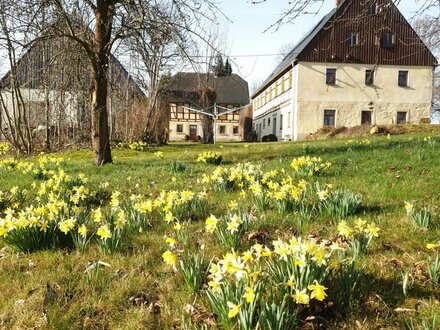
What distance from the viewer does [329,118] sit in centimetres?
3250

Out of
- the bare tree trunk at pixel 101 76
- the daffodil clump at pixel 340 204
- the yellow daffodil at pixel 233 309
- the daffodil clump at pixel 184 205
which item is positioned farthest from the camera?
the bare tree trunk at pixel 101 76

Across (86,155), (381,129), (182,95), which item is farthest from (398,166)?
(182,95)

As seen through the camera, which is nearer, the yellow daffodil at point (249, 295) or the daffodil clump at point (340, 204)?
the yellow daffodil at point (249, 295)

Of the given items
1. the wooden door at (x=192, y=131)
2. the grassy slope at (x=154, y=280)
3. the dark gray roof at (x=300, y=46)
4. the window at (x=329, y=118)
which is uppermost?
the dark gray roof at (x=300, y=46)

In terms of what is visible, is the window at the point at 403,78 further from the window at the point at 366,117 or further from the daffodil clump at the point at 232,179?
the daffodil clump at the point at 232,179

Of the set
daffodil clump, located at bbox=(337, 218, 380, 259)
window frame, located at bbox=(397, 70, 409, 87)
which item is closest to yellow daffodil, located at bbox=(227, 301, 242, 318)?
daffodil clump, located at bbox=(337, 218, 380, 259)

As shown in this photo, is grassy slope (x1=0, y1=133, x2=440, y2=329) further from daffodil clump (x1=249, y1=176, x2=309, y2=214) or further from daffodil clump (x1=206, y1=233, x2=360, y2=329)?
daffodil clump (x1=206, y1=233, x2=360, y2=329)

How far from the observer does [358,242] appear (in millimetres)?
2916

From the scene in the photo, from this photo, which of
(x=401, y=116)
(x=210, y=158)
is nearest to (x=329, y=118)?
(x=401, y=116)

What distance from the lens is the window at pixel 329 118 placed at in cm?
3238

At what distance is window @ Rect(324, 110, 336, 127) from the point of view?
106 ft

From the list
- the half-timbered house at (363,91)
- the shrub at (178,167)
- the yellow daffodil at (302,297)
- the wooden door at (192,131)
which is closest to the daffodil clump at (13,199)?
the shrub at (178,167)

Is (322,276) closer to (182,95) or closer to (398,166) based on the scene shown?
(398,166)

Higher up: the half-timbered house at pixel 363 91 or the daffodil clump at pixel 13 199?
the half-timbered house at pixel 363 91
